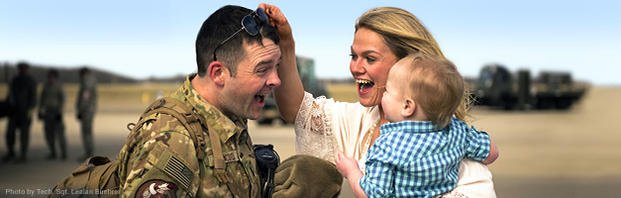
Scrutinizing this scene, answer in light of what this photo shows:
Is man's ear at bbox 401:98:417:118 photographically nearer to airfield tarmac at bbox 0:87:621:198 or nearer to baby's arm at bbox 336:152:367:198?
baby's arm at bbox 336:152:367:198

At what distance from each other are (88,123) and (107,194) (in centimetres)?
1320

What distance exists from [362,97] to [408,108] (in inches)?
19.7

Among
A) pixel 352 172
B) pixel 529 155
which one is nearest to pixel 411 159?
pixel 352 172

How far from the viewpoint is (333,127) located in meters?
4.03

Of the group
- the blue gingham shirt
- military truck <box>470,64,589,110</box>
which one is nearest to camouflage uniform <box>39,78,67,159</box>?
the blue gingham shirt

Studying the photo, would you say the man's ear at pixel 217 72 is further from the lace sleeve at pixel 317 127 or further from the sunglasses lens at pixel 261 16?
the lace sleeve at pixel 317 127

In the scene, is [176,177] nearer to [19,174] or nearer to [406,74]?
[406,74]

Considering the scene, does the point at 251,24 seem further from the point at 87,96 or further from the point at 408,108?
the point at 87,96

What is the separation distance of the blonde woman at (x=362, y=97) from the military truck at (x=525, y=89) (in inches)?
1491

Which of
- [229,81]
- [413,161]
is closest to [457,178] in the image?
[413,161]

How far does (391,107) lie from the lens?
3283mm

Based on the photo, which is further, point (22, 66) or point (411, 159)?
point (22, 66)

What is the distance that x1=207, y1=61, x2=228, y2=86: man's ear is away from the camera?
3.04 metres

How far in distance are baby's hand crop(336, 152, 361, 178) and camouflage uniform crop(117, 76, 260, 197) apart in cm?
48
